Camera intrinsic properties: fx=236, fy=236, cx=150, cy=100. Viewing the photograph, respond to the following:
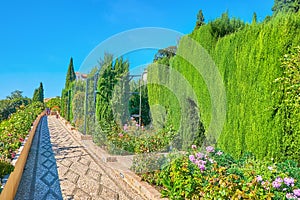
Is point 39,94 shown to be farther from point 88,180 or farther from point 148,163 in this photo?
point 148,163

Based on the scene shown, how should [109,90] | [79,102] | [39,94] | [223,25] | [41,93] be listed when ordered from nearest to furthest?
[223,25]
[109,90]
[79,102]
[39,94]
[41,93]

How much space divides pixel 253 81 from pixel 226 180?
6.64ft

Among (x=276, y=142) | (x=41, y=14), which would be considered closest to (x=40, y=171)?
(x=276, y=142)

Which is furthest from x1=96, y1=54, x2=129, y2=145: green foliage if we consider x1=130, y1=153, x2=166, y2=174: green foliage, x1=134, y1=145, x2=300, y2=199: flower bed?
x1=134, y1=145, x2=300, y2=199: flower bed

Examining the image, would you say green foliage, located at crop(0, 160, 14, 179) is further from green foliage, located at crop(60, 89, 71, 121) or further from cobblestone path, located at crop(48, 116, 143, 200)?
green foliage, located at crop(60, 89, 71, 121)

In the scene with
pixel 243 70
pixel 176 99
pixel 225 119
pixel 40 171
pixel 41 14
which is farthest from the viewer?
pixel 41 14

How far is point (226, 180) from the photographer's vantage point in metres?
2.44

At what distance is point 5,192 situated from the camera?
8.75 ft

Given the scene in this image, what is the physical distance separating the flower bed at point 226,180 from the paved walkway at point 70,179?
0.68m

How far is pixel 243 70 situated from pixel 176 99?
2.43 metres

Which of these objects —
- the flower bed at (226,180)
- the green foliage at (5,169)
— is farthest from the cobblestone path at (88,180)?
the green foliage at (5,169)

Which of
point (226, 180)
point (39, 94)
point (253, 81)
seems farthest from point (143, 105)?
point (39, 94)

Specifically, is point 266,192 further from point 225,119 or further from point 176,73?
point 176,73

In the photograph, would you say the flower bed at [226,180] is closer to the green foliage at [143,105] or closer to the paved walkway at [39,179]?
the paved walkway at [39,179]
